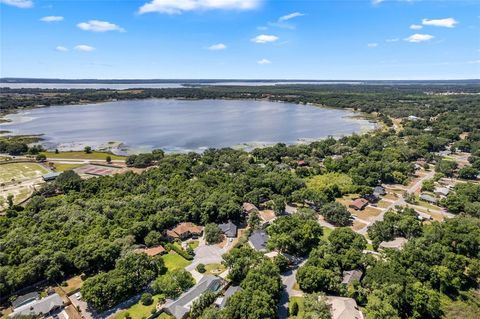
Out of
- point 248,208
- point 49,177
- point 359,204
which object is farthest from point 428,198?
point 49,177

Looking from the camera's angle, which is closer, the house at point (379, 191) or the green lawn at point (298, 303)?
the green lawn at point (298, 303)

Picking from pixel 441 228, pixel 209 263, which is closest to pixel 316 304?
pixel 209 263

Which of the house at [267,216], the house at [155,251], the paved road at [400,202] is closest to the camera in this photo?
the house at [155,251]

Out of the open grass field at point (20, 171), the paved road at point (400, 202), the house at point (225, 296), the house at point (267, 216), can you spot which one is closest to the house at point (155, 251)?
the house at point (225, 296)

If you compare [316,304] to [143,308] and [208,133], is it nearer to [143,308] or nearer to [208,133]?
[143,308]

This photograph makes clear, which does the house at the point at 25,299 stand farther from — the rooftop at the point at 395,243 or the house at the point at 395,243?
the rooftop at the point at 395,243

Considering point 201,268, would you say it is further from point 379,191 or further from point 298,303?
point 379,191
